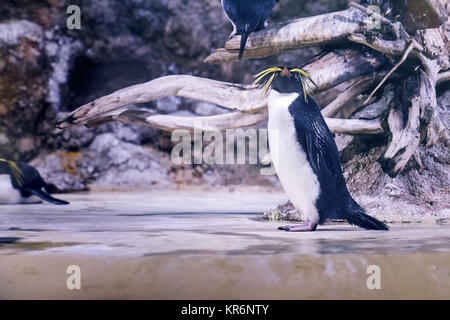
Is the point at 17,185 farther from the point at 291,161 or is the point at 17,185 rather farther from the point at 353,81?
the point at 353,81

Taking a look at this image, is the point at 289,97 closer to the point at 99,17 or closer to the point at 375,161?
the point at 375,161

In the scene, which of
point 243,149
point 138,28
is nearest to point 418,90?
point 243,149

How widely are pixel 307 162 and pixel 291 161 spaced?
62 millimetres

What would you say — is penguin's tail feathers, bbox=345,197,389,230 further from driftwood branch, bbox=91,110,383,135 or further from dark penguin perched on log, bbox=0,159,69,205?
dark penguin perched on log, bbox=0,159,69,205

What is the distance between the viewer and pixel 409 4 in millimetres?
2500

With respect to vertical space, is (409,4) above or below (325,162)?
above

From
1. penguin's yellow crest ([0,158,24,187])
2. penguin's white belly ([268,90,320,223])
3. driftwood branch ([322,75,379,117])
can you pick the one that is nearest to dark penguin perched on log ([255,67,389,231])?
penguin's white belly ([268,90,320,223])

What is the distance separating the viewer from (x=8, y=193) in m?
3.17

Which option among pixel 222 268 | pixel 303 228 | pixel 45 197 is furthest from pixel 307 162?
pixel 45 197

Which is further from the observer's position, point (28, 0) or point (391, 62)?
point (28, 0)

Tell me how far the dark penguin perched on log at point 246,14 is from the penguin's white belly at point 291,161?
0.76m

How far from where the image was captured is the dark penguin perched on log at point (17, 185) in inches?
124

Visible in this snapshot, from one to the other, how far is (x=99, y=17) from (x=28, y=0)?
64cm
